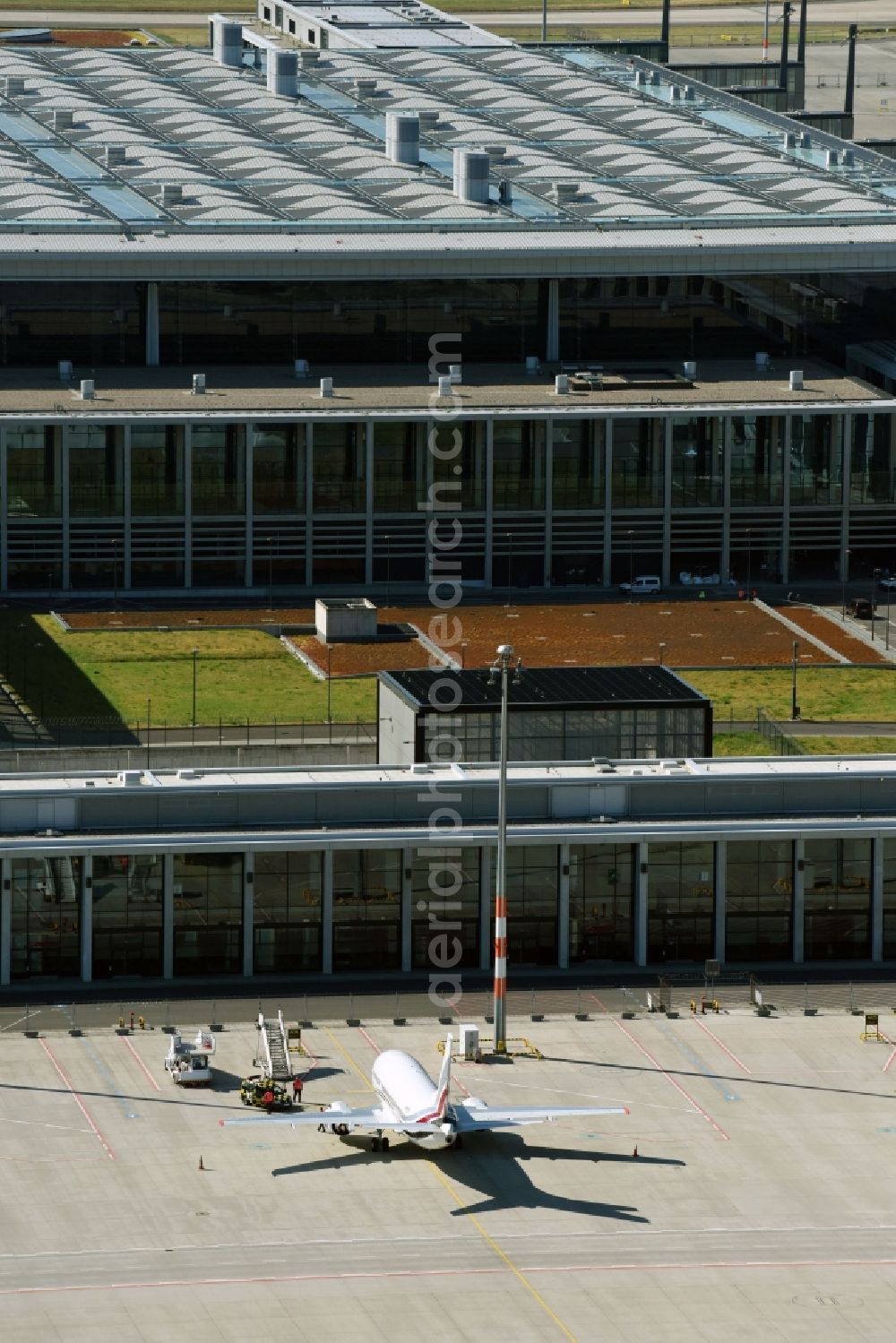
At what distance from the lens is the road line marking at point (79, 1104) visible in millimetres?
125262

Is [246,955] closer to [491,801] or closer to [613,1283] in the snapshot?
[491,801]

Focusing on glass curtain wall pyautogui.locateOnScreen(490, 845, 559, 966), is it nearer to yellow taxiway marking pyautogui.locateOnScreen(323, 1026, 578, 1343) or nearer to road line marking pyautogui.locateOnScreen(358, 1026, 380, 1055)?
road line marking pyautogui.locateOnScreen(358, 1026, 380, 1055)

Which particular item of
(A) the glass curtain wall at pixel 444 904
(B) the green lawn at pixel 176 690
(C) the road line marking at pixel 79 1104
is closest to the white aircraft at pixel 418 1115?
(C) the road line marking at pixel 79 1104

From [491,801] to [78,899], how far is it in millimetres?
19355

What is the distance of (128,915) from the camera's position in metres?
145

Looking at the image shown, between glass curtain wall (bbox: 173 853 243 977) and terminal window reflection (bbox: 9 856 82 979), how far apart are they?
467cm

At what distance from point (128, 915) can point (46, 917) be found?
3.58 m

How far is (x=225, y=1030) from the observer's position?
5433 inches

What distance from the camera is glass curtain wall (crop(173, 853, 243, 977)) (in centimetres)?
14550

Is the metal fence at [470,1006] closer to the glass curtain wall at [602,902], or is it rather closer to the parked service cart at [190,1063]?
the glass curtain wall at [602,902]

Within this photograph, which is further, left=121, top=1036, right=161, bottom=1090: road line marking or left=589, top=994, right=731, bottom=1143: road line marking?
left=121, top=1036, right=161, bottom=1090: road line marking

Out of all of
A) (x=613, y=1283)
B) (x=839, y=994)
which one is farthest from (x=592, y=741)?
(x=613, y=1283)

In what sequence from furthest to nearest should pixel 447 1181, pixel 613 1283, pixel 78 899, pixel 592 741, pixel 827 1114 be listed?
pixel 592 741 → pixel 78 899 → pixel 827 1114 → pixel 447 1181 → pixel 613 1283

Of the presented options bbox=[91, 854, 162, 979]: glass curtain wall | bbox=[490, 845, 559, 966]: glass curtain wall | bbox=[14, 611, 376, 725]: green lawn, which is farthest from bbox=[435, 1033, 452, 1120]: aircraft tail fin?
bbox=[14, 611, 376, 725]: green lawn
